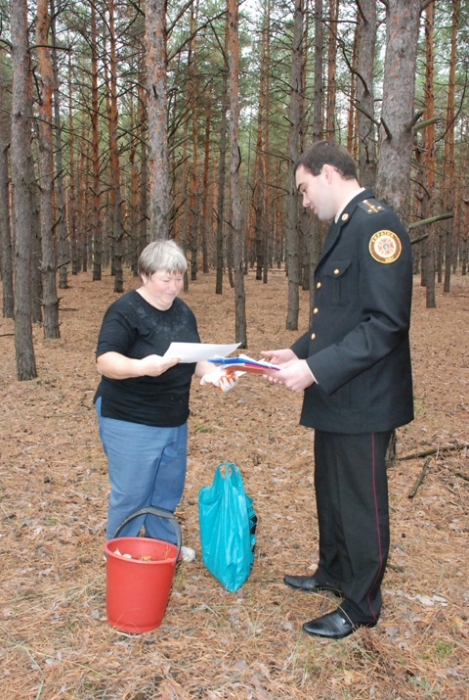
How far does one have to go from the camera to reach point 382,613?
331 cm

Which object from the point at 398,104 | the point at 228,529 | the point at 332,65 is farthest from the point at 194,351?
the point at 332,65

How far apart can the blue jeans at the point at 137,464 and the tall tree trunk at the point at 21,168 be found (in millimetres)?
5441

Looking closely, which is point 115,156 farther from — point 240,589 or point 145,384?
point 240,589

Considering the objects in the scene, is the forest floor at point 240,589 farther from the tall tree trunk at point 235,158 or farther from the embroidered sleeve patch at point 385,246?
the tall tree trunk at point 235,158

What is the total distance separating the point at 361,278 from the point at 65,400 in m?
6.02

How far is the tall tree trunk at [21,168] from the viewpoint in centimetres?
763

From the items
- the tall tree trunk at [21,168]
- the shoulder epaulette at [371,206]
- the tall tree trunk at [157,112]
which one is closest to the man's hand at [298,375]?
the shoulder epaulette at [371,206]

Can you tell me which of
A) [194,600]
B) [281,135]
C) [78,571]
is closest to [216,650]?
[194,600]

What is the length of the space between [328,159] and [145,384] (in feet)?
5.23

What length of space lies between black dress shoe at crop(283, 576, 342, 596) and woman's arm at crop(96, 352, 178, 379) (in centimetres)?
172

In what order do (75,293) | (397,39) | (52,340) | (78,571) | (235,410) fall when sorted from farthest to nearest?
(75,293)
(52,340)
(235,410)
(397,39)
(78,571)

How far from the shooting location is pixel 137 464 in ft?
10.7

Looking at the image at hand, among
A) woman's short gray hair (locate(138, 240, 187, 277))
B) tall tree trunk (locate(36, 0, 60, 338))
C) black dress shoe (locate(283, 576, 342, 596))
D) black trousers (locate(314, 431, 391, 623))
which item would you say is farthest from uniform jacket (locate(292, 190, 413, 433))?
tall tree trunk (locate(36, 0, 60, 338))

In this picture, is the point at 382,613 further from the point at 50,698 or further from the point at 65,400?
the point at 65,400
